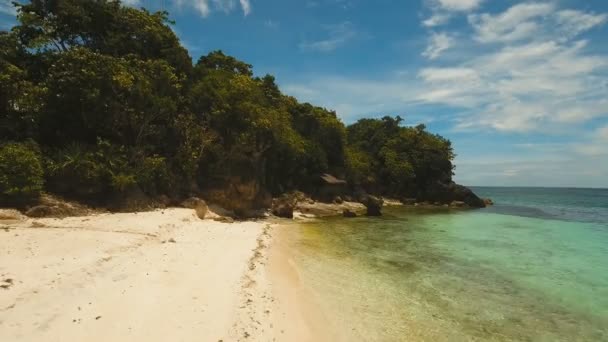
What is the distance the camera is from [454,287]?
12.7 metres

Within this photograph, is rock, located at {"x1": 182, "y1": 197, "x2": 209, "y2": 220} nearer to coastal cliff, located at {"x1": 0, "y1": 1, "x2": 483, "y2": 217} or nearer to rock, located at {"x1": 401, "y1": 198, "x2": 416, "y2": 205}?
coastal cliff, located at {"x1": 0, "y1": 1, "x2": 483, "y2": 217}

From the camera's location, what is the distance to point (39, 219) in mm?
16500

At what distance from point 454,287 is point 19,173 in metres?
20.2

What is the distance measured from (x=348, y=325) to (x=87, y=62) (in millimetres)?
21950

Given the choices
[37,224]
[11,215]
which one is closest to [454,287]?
[37,224]

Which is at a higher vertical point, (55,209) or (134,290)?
(55,209)

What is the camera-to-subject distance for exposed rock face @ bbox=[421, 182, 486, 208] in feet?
202

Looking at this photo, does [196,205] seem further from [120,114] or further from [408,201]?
[408,201]

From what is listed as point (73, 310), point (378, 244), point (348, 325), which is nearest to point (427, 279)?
point (348, 325)

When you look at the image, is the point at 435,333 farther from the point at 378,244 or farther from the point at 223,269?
the point at 378,244

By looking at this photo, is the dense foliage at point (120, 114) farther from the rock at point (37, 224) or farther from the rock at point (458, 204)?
the rock at point (458, 204)

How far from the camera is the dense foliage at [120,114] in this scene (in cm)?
2077

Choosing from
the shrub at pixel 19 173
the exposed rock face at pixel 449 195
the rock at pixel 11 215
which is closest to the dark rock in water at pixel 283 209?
the shrub at pixel 19 173

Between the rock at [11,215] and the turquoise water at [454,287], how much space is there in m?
13.0
